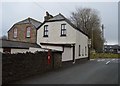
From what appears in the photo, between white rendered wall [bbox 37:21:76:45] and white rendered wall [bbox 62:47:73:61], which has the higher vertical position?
white rendered wall [bbox 37:21:76:45]

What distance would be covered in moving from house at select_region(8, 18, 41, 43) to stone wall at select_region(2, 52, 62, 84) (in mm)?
16059

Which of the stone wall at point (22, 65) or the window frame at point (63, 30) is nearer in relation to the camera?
the stone wall at point (22, 65)

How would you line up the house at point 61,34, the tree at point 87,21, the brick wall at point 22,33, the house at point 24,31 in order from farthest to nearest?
the tree at point 87,21 → the house at point 24,31 → the brick wall at point 22,33 → the house at point 61,34

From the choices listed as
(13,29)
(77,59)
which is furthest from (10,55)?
(13,29)

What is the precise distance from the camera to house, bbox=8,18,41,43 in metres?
35.0

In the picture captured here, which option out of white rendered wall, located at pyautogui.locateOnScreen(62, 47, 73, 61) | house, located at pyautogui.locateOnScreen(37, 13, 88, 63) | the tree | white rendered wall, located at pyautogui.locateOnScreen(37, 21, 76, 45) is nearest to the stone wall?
white rendered wall, located at pyautogui.locateOnScreen(62, 47, 73, 61)

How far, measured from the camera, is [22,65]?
551 inches

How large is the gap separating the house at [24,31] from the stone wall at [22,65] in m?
16.1

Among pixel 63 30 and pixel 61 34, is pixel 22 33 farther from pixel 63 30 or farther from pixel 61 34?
pixel 63 30

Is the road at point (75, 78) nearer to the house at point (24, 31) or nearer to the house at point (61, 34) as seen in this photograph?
the house at point (61, 34)

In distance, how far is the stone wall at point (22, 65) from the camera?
39.8 feet

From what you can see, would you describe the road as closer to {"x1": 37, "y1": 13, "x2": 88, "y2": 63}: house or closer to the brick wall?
{"x1": 37, "y1": 13, "x2": 88, "y2": 63}: house

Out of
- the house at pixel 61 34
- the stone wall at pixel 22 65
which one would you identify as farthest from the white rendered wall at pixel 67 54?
the stone wall at pixel 22 65

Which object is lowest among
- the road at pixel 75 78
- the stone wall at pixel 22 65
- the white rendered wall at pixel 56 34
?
the road at pixel 75 78
